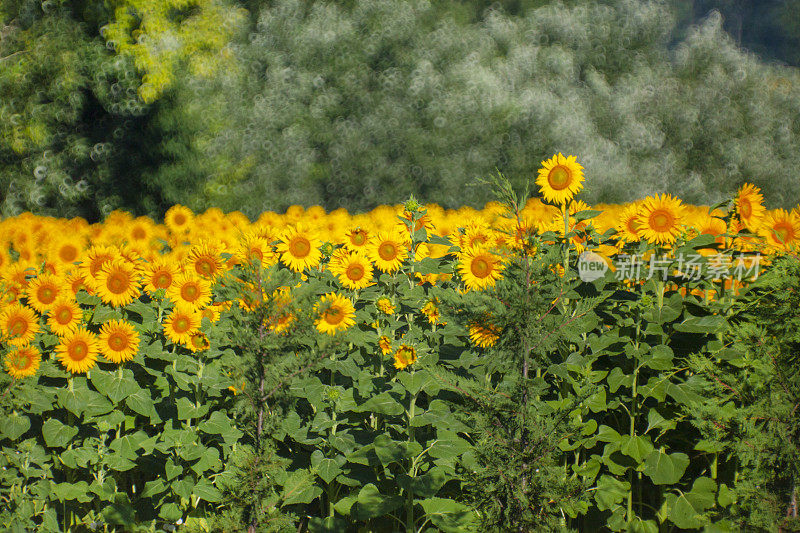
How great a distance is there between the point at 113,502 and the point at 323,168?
28.0 ft

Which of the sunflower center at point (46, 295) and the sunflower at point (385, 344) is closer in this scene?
the sunflower at point (385, 344)

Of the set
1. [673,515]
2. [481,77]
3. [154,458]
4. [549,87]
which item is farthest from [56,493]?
[549,87]

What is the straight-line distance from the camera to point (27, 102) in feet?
44.3

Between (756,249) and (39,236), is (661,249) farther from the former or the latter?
→ (39,236)

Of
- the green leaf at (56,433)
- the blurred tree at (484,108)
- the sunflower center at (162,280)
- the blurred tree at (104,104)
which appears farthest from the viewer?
the blurred tree at (104,104)

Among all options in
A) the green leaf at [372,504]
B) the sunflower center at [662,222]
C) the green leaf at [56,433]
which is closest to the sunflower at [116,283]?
the green leaf at [56,433]

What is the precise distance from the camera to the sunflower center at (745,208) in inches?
134

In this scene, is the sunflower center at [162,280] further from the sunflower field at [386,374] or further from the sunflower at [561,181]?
the sunflower at [561,181]

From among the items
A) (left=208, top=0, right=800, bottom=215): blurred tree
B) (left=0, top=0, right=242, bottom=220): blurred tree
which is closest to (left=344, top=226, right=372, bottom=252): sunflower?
(left=208, top=0, right=800, bottom=215): blurred tree

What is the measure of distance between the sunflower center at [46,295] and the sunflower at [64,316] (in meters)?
0.12

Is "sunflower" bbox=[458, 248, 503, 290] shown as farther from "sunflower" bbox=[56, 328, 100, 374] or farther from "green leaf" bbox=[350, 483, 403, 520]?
"sunflower" bbox=[56, 328, 100, 374]

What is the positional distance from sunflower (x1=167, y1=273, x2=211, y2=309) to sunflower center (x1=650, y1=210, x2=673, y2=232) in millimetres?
2232

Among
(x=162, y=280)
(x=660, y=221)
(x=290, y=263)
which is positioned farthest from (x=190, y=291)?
(x=660, y=221)

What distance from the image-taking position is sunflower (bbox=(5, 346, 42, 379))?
3381mm
